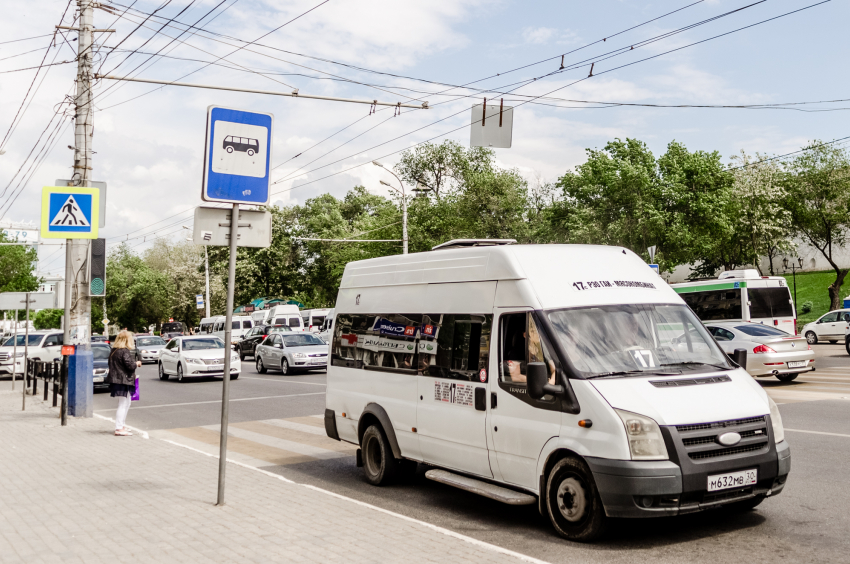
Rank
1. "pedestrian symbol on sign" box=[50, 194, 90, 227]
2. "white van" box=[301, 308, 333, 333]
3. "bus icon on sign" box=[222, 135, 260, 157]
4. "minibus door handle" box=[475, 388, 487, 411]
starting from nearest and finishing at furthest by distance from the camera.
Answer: "minibus door handle" box=[475, 388, 487, 411] → "bus icon on sign" box=[222, 135, 260, 157] → "pedestrian symbol on sign" box=[50, 194, 90, 227] → "white van" box=[301, 308, 333, 333]

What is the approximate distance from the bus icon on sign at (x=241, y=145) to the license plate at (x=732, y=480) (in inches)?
186

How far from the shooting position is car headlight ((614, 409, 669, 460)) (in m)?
5.69

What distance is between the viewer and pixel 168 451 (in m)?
10.8

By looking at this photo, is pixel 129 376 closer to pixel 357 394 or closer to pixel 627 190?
pixel 357 394

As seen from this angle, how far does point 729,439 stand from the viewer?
585 centimetres

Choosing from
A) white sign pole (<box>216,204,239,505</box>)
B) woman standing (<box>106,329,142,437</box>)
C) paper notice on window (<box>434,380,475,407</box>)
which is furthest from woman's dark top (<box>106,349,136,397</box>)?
paper notice on window (<box>434,380,475,407</box>)

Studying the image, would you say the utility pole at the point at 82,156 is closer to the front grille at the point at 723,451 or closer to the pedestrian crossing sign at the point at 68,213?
the pedestrian crossing sign at the point at 68,213

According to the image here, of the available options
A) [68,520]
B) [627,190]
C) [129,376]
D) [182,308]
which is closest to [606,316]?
[68,520]

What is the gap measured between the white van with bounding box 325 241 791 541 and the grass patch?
43153 mm

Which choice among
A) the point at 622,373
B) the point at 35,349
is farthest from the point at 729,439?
the point at 35,349

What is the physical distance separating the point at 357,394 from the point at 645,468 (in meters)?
4.04

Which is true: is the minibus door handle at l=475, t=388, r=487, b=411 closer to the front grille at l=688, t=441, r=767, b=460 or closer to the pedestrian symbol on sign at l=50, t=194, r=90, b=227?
the front grille at l=688, t=441, r=767, b=460

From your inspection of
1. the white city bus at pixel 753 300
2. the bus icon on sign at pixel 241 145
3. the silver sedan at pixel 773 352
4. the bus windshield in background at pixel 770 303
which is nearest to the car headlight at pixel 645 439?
the bus icon on sign at pixel 241 145

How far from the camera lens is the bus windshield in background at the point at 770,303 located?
2869 cm
